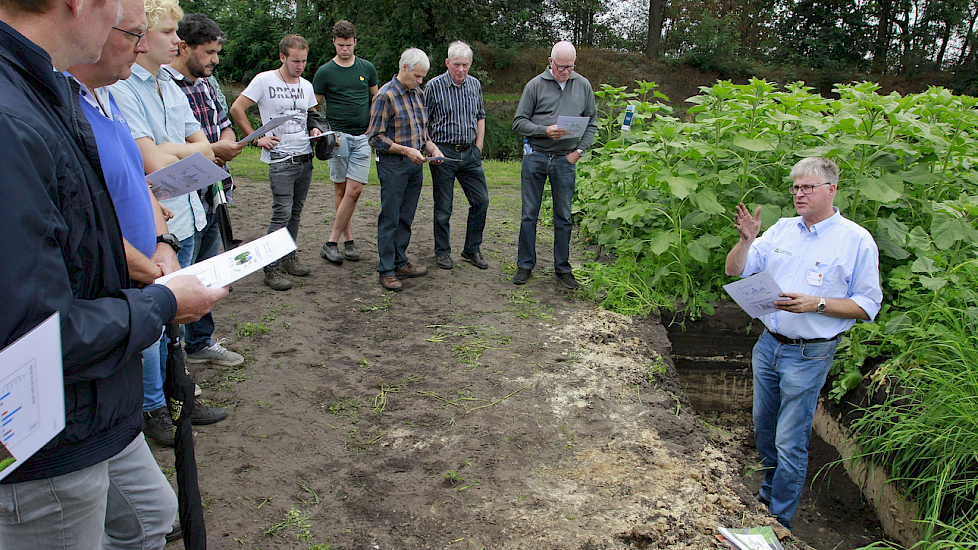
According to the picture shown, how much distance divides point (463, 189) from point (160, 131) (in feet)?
10.4

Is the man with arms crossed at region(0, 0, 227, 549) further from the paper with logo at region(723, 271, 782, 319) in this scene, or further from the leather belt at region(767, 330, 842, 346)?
the leather belt at region(767, 330, 842, 346)

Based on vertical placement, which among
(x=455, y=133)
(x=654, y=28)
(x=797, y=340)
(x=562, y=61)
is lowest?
(x=797, y=340)

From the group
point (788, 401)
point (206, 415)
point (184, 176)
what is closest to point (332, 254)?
point (206, 415)

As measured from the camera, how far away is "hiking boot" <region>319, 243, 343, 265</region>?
6043 mm

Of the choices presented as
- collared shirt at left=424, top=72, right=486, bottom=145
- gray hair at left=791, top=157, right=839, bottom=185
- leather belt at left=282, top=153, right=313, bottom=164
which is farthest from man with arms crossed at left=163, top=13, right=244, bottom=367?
gray hair at left=791, top=157, right=839, bottom=185

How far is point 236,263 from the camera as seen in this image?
193 centimetres

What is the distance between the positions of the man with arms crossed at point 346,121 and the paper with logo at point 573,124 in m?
1.80

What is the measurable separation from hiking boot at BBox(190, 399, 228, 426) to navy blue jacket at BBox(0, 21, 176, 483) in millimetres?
1770

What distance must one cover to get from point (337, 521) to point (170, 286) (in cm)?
150

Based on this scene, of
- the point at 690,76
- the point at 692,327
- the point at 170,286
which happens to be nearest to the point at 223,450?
the point at 170,286

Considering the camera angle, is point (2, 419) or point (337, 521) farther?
point (337, 521)

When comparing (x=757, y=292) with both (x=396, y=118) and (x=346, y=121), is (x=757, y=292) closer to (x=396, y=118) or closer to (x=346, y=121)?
(x=396, y=118)

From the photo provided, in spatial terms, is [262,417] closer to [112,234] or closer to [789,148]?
[112,234]

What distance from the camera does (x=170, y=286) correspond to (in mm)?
1657
